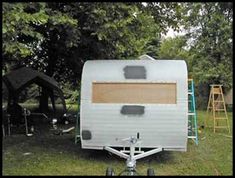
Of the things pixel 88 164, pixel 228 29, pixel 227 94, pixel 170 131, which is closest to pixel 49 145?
pixel 88 164

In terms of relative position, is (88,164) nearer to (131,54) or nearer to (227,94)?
(131,54)

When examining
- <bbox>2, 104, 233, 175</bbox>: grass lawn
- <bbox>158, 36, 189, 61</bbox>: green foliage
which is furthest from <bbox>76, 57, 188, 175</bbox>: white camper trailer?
<bbox>158, 36, 189, 61</bbox>: green foliage

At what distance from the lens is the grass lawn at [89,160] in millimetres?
7410

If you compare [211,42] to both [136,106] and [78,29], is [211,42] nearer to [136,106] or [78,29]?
[78,29]

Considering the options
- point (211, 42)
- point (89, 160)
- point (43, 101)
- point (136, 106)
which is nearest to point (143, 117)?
point (136, 106)

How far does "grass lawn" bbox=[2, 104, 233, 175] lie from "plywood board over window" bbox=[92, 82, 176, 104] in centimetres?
142

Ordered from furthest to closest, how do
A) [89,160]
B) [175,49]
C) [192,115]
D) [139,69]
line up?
[175,49] < [192,115] < [89,160] < [139,69]

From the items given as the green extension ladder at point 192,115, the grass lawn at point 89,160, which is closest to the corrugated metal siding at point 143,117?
the grass lawn at point 89,160

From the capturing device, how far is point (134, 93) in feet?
24.9

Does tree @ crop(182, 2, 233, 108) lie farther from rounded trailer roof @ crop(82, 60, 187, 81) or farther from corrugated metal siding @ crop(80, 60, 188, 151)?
corrugated metal siding @ crop(80, 60, 188, 151)

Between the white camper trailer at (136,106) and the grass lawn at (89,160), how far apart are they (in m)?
0.48

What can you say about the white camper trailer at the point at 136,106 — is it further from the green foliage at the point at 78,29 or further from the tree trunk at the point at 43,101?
the tree trunk at the point at 43,101

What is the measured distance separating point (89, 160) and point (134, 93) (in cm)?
193

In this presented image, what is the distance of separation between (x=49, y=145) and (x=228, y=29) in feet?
53.9
